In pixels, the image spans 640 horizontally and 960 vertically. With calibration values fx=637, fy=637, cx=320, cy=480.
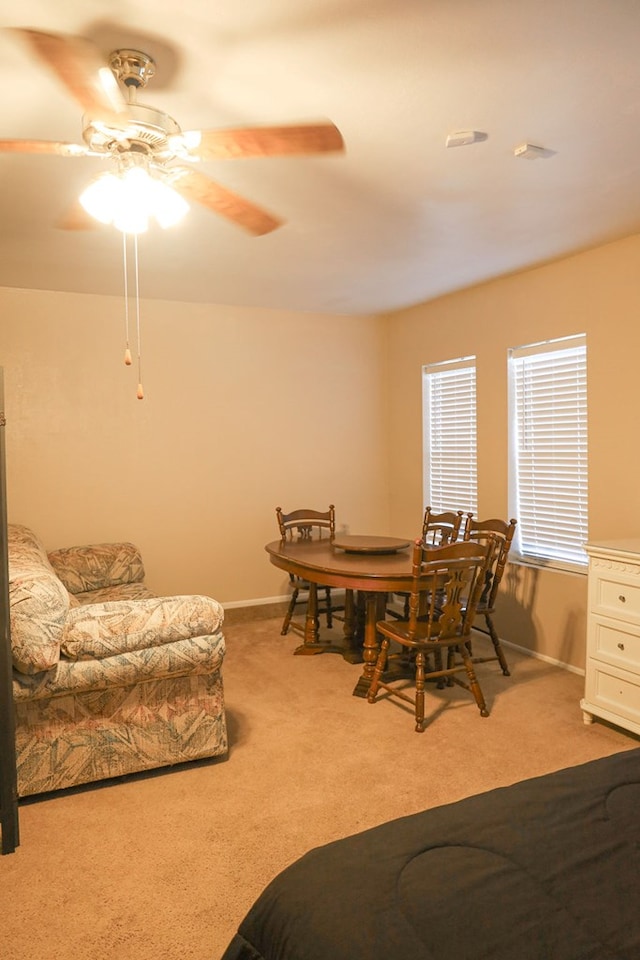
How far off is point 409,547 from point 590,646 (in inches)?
54.3

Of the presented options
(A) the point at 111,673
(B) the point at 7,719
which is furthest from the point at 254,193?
(B) the point at 7,719

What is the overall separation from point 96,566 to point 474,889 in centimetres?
378

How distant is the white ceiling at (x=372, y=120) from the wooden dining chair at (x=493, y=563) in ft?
5.65

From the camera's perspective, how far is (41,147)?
6.39ft

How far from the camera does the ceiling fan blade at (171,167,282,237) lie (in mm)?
2246

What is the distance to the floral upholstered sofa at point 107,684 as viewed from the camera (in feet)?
8.18

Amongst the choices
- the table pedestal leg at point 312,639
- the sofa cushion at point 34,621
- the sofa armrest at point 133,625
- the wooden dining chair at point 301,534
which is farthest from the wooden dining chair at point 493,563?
the sofa cushion at point 34,621

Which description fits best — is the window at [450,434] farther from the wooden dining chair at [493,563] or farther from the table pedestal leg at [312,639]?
the table pedestal leg at [312,639]

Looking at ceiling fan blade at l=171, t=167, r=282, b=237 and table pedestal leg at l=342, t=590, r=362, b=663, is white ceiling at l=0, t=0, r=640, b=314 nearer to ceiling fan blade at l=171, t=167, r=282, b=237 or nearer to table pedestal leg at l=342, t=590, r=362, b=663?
ceiling fan blade at l=171, t=167, r=282, b=237

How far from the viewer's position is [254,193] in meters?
2.92

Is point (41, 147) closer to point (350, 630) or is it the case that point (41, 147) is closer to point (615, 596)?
point (615, 596)

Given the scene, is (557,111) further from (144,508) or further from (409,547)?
(144,508)

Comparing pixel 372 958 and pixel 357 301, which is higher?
pixel 357 301

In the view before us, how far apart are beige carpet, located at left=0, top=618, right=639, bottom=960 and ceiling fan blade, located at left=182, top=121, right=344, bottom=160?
2.36 meters
